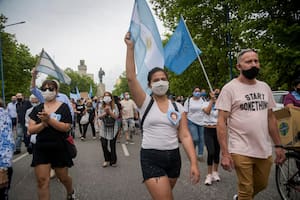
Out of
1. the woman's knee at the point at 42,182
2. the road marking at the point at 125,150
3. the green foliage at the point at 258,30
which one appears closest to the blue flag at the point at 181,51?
the green foliage at the point at 258,30

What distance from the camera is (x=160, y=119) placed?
3.34 meters

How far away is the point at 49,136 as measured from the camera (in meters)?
4.32

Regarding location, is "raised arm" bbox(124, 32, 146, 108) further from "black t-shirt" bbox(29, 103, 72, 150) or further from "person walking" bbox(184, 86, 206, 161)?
"person walking" bbox(184, 86, 206, 161)

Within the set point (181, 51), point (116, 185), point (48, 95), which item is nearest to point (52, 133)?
point (48, 95)

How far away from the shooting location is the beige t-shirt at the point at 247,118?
3.54 metres

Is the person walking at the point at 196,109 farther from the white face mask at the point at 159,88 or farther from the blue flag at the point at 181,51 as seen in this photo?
the white face mask at the point at 159,88

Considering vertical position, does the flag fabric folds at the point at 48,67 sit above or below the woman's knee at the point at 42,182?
above

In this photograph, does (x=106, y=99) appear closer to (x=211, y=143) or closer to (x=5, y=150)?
(x=211, y=143)

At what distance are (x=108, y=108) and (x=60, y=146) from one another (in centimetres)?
398

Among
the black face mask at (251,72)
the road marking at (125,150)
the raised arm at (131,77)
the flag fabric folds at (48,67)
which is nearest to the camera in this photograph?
the raised arm at (131,77)

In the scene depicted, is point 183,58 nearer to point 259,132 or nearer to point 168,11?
point 259,132

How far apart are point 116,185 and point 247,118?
3.31 metres

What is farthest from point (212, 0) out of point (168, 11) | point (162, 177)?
point (162, 177)

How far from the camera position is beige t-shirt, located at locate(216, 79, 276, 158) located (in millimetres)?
3537
